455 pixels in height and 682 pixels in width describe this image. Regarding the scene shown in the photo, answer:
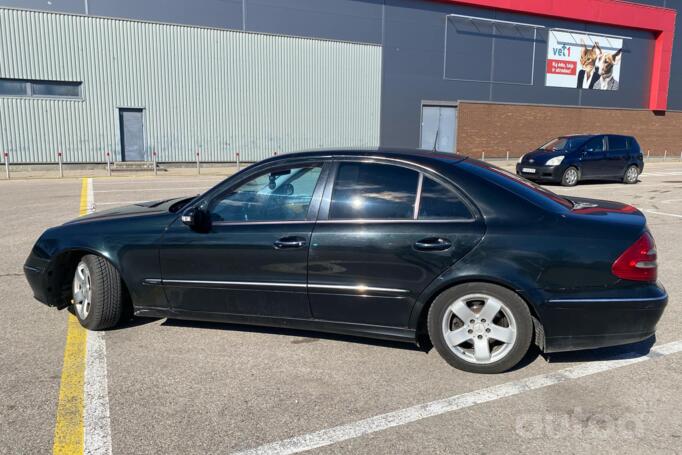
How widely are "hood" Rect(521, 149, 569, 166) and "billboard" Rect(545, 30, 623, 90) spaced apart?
1522 centimetres

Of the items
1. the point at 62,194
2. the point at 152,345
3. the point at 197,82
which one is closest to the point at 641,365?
the point at 152,345

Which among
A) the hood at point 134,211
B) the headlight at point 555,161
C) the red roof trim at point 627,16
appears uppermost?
the red roof trim at point 627,16

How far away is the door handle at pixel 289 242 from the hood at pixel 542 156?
12.9m

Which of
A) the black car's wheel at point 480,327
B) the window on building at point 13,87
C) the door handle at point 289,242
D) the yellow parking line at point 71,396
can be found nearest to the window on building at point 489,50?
the window on building at point 13,87

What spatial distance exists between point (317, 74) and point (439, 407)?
21994mm

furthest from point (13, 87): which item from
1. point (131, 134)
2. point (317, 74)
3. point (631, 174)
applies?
point (631, 174)

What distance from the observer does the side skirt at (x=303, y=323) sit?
364 centimetres

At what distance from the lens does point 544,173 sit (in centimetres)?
1498

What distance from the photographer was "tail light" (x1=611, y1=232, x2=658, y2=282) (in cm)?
331

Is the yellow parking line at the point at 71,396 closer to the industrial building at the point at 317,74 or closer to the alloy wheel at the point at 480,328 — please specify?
the alloy wheel at the point at 480,328

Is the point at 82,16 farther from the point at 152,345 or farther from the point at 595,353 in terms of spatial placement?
the point at 595,353

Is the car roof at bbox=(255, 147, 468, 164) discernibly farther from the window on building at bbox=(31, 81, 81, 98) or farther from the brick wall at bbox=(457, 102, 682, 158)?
the brick wall at bbox=(457, 102, 682, 158)

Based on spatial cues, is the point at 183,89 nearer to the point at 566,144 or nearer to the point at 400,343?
the point at 566,144
